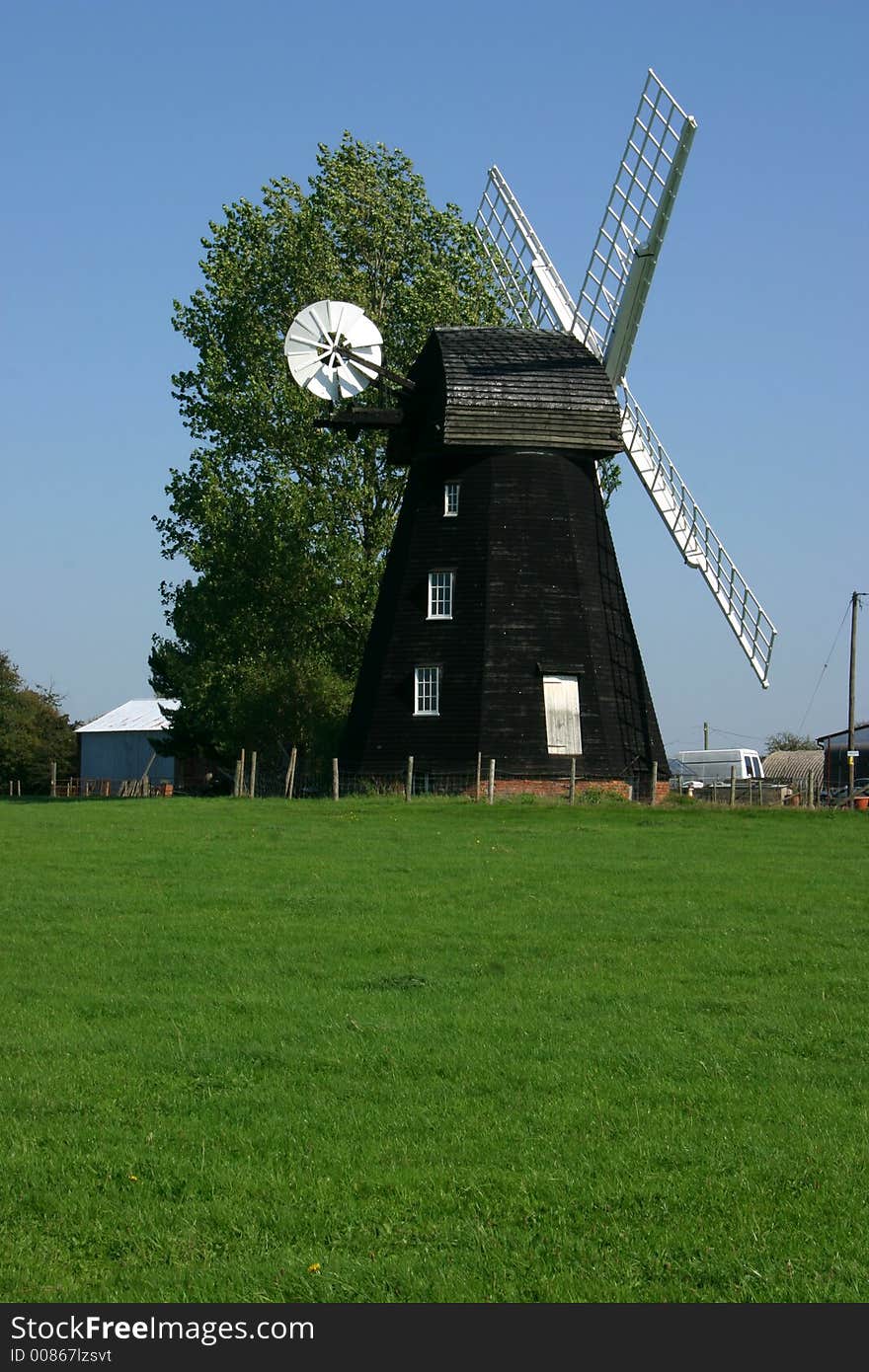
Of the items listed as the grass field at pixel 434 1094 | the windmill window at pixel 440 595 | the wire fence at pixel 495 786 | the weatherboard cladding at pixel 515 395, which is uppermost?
the weatherboard cladding at pixel 515 395

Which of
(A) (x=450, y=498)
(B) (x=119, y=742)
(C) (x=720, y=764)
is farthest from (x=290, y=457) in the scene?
(B) (x=119, y=742)

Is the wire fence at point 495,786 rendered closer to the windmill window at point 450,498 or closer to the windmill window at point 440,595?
the windmill window at point 440,595

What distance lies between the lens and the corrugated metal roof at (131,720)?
339ft

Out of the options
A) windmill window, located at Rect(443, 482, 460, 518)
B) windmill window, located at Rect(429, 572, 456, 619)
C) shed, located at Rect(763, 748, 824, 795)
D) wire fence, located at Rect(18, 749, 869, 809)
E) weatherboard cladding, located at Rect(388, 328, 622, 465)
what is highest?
weatherboard cladding, located at Rect(388, 328, 622, 465)

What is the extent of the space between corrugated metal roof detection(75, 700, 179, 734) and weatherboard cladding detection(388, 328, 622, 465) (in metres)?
63.2

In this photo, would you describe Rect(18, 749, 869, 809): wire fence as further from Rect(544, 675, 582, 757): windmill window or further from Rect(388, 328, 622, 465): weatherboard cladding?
Rect(388, 328, 622, 465): weatherboard cladding

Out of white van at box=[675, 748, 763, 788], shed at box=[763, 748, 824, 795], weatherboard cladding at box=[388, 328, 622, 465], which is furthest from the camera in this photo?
shed at box=[763, 748, 824, 795]

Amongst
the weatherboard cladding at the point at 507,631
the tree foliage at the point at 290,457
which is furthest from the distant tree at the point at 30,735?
the weatherboard cladding at the point at 507,631

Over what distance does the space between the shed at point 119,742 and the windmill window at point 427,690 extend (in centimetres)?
6226

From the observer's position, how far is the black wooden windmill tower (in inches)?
1580

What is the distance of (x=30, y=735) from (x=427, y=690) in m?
56.7

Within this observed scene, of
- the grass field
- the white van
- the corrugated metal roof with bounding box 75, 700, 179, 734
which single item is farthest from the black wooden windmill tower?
the corrugated metal roof with bounding box 75, 700, 179, 734

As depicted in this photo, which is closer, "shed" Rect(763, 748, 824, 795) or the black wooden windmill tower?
the black wooden windmill tower

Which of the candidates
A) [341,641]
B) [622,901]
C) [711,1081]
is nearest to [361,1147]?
[711,1081]
